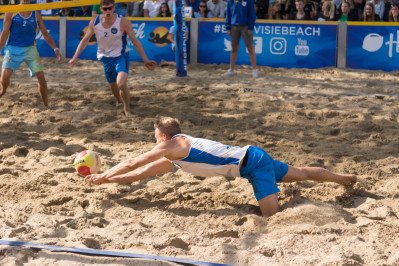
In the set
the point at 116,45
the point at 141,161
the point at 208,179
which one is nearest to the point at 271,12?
the point at 116,45

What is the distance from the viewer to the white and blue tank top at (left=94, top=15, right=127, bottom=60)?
7.84 meters

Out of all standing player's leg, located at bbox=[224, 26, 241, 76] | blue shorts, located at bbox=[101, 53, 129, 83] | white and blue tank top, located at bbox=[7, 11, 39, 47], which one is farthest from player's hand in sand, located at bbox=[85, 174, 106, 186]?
standing player's leg, located at bbox=[224, 26, 241, 76]

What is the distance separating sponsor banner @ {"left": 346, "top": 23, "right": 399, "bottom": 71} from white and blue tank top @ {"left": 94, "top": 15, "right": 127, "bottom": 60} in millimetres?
5449

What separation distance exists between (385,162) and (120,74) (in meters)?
3.77

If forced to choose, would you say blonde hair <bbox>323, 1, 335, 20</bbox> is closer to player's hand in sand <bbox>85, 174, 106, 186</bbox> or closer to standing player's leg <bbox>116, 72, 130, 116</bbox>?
standing player's leg <bbox>116, 72, 130, 116</bbox>

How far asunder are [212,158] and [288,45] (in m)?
7.74

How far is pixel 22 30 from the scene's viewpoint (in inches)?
313

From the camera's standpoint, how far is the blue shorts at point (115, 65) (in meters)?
7.91

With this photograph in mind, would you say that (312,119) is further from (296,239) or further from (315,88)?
(296,239)

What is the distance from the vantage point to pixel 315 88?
9617mm

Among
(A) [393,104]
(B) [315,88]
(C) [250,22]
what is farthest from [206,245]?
(C) [250,22]

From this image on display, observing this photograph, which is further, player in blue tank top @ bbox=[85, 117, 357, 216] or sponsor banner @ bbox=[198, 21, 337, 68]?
sponsor banner @ bbox=[198, 21, 337, 68]

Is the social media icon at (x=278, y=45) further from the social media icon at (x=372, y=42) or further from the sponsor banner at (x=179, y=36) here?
the sponsor banner at (x=179, y=36)

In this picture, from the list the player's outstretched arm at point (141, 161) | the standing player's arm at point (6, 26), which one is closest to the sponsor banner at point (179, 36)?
the standing player's arm at point (6, 26)
